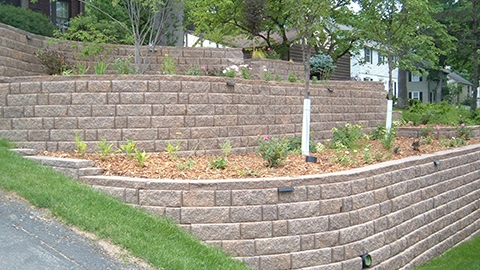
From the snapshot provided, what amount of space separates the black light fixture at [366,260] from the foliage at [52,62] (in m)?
7.67

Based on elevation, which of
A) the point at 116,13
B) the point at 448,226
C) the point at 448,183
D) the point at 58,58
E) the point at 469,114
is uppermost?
the point at 116,13

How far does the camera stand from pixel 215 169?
337 inches

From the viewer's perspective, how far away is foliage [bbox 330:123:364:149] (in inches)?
469

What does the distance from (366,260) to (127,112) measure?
4.67m

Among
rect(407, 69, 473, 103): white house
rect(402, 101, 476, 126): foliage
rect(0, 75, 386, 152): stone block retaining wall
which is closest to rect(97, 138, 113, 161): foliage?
rect(0, 75, 386, 152): stone block retaining wall

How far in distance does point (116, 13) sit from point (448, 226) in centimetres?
1232

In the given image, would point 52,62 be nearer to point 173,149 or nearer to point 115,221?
point 173,149

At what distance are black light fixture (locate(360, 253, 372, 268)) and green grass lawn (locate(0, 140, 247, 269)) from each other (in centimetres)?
219

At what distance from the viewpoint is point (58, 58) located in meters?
12.2

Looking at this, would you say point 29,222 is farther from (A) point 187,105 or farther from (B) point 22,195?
(A) point 187,105

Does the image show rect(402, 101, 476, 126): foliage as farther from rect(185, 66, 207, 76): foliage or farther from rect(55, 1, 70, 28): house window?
rect(55, 1, 70, 28): house window

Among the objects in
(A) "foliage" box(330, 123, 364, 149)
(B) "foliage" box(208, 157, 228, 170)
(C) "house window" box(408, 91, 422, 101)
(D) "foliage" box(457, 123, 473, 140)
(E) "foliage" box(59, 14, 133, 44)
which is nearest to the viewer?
(B) "foliage" box(208, 157, 228, 170)

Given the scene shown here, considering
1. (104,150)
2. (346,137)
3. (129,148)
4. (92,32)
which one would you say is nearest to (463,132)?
(346,137)

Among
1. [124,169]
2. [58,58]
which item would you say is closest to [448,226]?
[124,169]
